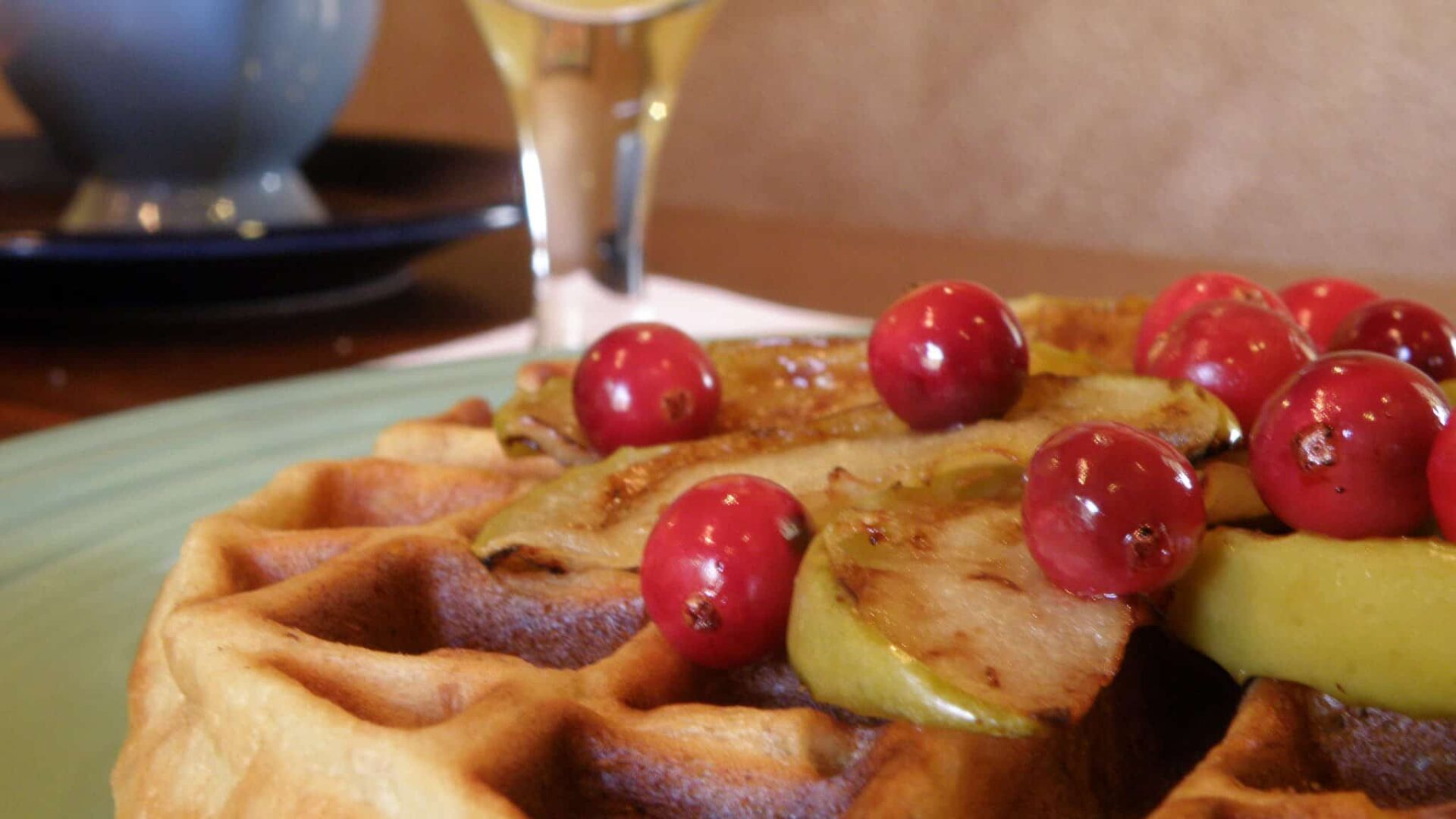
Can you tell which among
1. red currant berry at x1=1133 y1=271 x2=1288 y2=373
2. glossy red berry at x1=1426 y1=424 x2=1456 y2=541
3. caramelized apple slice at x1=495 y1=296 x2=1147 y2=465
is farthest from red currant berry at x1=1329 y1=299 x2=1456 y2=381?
glossy red berry at x1=1426 y1=424 x2=1456 y2=541

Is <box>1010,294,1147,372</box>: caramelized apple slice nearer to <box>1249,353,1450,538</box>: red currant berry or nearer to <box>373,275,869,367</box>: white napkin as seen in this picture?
<box>1249,353,1450,538</box>: red currant berry

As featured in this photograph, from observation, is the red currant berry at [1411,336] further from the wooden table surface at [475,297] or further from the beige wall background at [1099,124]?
the beige wall background at [1099,124]

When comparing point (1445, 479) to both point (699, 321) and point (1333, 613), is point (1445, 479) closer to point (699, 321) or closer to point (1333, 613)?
point (1333, 613)

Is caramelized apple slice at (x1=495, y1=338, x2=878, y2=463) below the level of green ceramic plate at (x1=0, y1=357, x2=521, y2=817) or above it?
above

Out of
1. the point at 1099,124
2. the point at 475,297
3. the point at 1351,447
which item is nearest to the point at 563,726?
the point at 1351,447

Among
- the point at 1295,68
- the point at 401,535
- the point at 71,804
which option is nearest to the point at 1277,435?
the point at 401,535

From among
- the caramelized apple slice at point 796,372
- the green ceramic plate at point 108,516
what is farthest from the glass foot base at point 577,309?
the caramelized apple slice at point 796,372

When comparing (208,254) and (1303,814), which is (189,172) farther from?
(1303,814)
